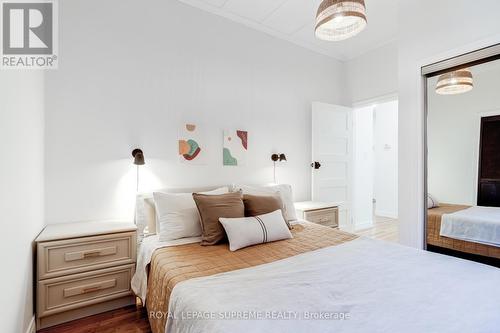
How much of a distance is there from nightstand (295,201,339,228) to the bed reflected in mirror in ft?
3.58

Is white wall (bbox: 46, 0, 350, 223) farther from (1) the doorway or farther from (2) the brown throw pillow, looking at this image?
(1) the doorway

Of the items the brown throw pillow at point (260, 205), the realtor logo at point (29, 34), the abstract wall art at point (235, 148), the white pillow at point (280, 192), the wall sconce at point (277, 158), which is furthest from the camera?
the wall sconce at point (277, 158)

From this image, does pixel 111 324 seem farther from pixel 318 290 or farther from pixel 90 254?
pixel 318 290

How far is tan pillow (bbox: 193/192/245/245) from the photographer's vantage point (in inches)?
79.4

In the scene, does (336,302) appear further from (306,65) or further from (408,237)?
(306,65)

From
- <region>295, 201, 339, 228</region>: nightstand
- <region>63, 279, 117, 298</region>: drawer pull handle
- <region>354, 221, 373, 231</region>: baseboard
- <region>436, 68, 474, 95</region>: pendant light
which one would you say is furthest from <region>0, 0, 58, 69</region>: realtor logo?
<region>354, 221, 373, 231</region>: baseboard

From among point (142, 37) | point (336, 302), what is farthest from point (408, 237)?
point (142, 37)

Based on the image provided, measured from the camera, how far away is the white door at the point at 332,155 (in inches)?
144

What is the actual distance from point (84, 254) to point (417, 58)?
347 cm

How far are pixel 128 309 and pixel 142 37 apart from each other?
2584 millimetres

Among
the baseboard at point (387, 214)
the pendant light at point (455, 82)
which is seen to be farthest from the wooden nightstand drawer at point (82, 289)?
the baseboard at point (387, 214)

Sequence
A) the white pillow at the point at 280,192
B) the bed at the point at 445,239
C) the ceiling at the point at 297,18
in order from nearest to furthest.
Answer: the bed at the point at 445,239
the white pillow at the point at 280,192
the ceiling at the point at 297,18

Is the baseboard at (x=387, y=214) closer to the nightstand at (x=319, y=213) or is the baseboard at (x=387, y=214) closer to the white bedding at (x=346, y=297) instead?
the nightstand at (x=319, y=213)

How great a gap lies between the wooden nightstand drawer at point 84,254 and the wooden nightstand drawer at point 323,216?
2012 millimetres
